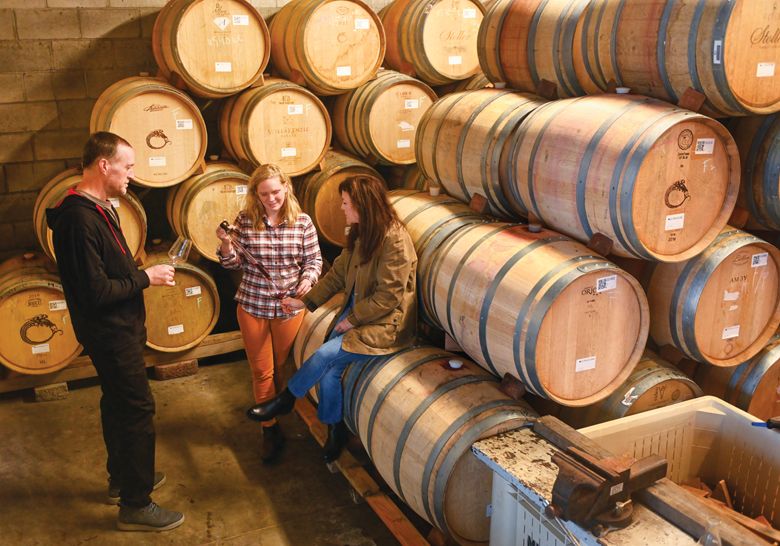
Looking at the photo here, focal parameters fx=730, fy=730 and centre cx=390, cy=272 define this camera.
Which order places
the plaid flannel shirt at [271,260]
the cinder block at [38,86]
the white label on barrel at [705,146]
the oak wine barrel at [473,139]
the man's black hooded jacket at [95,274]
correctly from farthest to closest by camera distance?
1. the cinder block at [38,86]
2. the plaid flannel shirt at [271,260]
3. the oak wine barrel at [473,139]
4. the man's black hooded jacket at [95,274]
5. the white label on barrel at [705,146]

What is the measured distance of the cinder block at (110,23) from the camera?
5.55 m

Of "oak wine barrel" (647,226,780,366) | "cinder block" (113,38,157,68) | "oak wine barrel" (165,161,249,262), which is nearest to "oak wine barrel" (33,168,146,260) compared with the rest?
"oak wine barrel" (165,161,249,262)

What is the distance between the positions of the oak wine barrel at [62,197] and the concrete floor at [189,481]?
1164mm

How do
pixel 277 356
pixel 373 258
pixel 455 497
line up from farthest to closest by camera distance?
pixel 277 356
pixel 373 258
pixel 455 497

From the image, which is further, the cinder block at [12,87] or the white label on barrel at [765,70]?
the cinder block at [12,87]

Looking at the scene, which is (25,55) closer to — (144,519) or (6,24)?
(6,24)

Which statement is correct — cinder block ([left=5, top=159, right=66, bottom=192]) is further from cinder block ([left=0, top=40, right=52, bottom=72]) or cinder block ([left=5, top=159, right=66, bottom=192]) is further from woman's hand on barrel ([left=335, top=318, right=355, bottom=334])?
woman's hand on barrel ([left=335, top=318, right=355, bottom=334])

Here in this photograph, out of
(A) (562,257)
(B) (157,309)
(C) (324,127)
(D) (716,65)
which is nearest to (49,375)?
(B) (157,309)

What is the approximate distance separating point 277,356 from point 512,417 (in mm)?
1862

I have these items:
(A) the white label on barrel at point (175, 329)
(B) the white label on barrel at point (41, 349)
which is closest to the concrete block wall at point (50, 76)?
(B) the white label on barrel at point (41, 349)

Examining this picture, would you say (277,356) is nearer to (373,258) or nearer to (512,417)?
(373,258)

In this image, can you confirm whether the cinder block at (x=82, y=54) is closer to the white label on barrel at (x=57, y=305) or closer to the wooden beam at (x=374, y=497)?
the white label on barrel at (x=57, y=305)

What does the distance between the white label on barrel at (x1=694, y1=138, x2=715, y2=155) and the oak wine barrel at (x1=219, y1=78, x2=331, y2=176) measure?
10.2 ft

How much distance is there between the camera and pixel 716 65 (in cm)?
298
